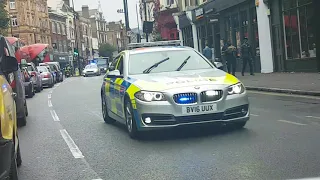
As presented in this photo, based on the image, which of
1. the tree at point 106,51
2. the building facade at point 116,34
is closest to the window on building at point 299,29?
the tree at point 106,51

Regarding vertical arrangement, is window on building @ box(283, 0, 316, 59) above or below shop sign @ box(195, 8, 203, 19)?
below

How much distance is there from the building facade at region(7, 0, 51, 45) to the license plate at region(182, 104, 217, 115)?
73.1m

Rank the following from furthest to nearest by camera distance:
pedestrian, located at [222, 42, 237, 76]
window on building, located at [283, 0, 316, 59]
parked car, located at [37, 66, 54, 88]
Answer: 1. parked car, located at [37, 66, 54, 88]
2. pedestrian, located at [222, 42, 237, 76]
3. window on building, located at [283, 0, 316, 59]

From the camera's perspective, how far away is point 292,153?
6.59 metres

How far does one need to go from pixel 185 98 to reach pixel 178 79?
1.80 feet

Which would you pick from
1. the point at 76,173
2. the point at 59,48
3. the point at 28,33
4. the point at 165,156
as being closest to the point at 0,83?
the point at 76,173

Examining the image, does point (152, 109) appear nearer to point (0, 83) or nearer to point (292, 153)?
point (292, 153)

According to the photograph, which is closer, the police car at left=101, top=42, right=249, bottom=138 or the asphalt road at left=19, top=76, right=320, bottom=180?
the asphalt road at left=19, top=76, right=320, bottom=180

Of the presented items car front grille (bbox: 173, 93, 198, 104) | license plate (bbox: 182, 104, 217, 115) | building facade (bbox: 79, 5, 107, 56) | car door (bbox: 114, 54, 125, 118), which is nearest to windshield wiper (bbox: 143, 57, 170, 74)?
car door (bbox: 114, 54, 125, 118)

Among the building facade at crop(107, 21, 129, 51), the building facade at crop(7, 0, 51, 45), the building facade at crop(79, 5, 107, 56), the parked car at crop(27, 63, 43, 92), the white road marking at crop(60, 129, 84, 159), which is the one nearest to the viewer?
the white road marking at crop(60, 129, 84, 159)

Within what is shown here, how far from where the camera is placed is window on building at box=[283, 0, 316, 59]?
19984 millimetres

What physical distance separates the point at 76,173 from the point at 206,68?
12.6ft

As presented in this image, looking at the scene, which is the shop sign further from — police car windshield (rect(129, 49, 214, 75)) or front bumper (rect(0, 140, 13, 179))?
front bumper (rect(0, 140, 13, 179))

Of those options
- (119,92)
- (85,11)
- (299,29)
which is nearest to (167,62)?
(119,92)
